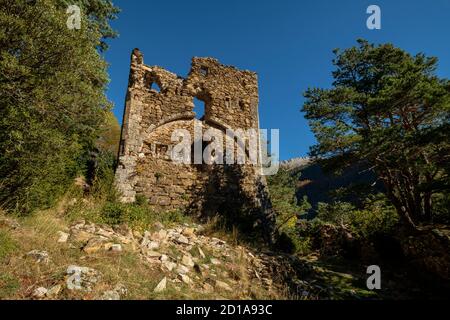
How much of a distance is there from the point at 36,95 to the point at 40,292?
12.9ft

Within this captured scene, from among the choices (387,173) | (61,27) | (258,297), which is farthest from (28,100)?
(387,173)

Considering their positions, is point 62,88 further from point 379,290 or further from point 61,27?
point 379,290

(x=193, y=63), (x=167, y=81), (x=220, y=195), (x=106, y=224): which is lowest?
(x=106, y=224)

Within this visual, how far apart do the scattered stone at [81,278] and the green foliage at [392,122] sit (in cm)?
747

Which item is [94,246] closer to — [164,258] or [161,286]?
[164,258]

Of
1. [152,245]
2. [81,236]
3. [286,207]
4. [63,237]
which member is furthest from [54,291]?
[286,207]

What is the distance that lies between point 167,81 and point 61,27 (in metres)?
4.87

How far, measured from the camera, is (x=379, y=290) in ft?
21.6

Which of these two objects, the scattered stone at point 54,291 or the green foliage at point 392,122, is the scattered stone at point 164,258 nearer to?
the scattered stone at point 54,291

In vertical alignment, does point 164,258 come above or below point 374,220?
below

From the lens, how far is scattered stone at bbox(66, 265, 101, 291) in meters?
3.84

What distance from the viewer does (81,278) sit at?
3.98 meters

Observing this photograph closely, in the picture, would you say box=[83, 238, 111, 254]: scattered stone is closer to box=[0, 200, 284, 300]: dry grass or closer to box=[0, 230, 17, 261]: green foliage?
box=[0, 200, 284, 300]: dry grass

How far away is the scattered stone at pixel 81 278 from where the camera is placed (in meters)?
3.84
